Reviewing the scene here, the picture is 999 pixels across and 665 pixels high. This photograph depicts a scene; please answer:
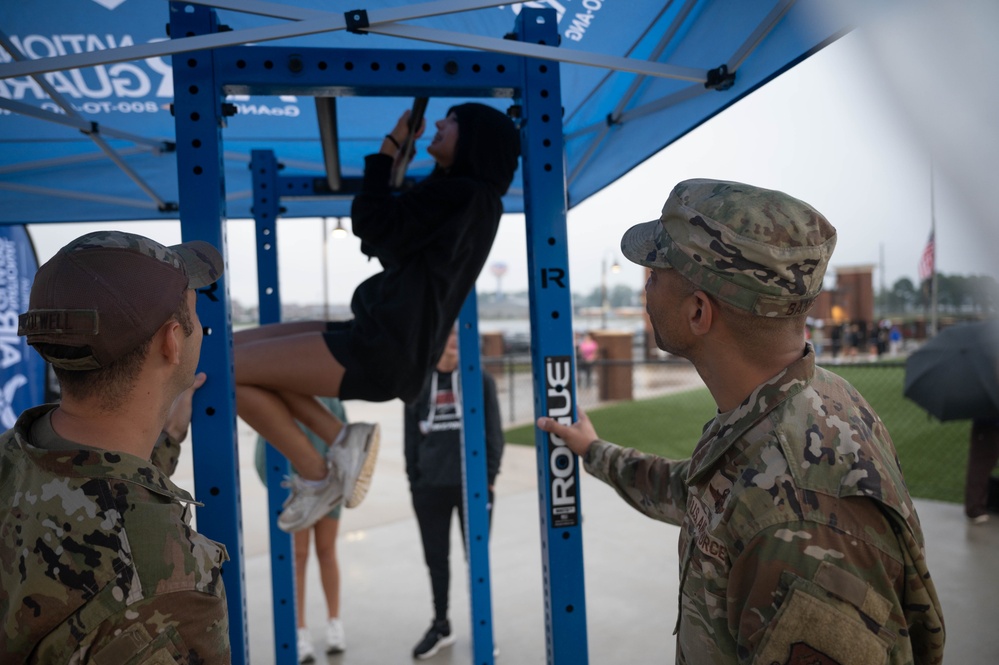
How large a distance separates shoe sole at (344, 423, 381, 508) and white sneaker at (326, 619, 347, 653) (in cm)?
276

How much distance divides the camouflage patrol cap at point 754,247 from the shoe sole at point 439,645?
13.0 feet

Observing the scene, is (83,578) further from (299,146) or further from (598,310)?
(598,310)

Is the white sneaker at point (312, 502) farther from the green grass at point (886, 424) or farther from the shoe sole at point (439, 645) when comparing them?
the green grass at point (886, 424)

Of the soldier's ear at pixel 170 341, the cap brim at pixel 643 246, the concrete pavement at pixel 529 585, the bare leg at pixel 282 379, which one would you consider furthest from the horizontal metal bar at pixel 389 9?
the concrete pavement at pixel 529 585

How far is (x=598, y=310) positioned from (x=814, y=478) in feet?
166

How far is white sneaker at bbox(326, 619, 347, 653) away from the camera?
14.8ft

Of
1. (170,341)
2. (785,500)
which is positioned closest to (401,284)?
(170,341)

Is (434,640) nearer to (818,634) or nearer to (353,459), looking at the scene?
(353,459)

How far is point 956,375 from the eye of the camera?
22.1 ft

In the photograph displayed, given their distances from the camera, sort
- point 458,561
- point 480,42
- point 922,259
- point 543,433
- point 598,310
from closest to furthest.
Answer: point 480,42 → point 543,433 → point 458,561 → point 922,259 → point 598,310

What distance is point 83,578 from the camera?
40.9 inches

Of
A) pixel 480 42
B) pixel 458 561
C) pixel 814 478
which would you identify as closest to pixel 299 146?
pixel 480 42

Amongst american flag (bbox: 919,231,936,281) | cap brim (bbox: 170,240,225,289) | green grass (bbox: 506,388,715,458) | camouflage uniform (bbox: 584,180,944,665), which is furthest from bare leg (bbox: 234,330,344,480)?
american flag (bbox: 919,231,936,281)

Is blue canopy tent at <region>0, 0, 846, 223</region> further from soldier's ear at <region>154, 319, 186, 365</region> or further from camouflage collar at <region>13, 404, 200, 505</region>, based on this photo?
camouflage collar at <region>13, 404, 200, 505</region>
